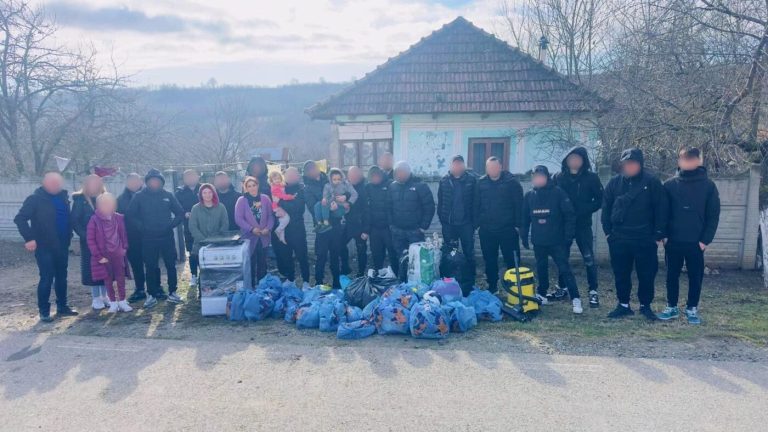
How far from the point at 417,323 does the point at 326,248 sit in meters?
2.54

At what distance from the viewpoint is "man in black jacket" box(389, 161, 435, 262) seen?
712 centimetres

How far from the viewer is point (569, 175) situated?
21.2 ft

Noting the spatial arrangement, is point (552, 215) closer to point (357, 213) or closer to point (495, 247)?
point (495, 247)

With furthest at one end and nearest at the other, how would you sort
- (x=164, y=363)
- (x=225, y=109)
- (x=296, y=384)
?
1. (x=225, y=109)
2. (x=164, y=363)
3. (x=296, y=384)

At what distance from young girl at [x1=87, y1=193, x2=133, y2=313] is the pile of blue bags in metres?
1.66

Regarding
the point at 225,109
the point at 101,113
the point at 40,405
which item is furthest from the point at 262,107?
the point at 40,405

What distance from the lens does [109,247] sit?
649 centimetres

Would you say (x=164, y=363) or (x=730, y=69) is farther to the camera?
(x=730, y=69)

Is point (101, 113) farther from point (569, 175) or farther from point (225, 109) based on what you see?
point (225, 109)

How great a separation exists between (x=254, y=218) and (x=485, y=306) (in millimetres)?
3470

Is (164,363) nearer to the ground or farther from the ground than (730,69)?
nearer to the ground

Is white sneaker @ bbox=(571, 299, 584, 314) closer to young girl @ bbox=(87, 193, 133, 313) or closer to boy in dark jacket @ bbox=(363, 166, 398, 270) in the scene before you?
boy in dark jacket @ bbox=(363, 166, 398, 270)

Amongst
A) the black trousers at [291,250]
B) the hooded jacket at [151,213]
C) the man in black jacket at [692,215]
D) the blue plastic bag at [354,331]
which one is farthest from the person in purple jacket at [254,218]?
the man in black jacket at [692,215]

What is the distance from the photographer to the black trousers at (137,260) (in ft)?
22.9
